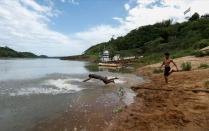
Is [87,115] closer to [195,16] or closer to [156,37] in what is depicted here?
[156,37]

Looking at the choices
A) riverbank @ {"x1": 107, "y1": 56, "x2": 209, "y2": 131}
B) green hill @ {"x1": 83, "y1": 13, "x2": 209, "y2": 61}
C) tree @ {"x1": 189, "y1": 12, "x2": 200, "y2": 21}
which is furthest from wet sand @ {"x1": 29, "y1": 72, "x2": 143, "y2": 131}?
tree @ {"x1": 189, "y1": 12, "x2": 200, "y2": 21}

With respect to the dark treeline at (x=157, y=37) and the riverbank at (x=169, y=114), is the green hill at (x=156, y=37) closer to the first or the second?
the dark treeline at (x=157, y=37)

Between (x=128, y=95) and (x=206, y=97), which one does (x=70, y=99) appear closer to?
(x=128, y=95)

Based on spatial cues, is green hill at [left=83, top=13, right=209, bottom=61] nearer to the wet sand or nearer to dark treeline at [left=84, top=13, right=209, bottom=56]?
dark treeline at [left=84, top=13, right=209, bottom=56]

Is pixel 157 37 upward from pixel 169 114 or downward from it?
upward

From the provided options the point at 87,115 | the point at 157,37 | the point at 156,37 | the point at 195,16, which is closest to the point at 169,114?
the point at 87,115

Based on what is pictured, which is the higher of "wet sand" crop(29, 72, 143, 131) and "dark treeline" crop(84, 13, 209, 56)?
"dark treeline" crop(84, 13, 209, 56)

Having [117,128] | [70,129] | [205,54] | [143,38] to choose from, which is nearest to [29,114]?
[70,129]

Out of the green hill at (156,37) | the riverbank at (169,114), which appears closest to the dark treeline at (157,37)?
the green hill at (156,37)

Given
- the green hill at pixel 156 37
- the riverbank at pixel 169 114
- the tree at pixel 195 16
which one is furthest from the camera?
the tree at pixel 195 16

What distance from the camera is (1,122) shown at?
9.70 meters

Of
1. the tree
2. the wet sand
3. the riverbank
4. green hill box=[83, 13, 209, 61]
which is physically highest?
the tree

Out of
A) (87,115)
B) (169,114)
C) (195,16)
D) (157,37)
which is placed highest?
(195,16)

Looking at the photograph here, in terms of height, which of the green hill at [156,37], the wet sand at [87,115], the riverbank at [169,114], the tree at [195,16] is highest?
the tree at [195,16]
